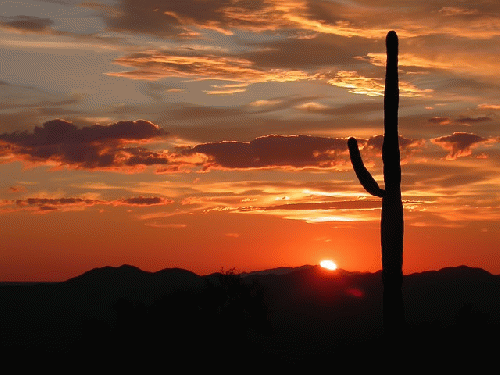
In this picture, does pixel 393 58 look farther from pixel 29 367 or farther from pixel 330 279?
pixel 330 279

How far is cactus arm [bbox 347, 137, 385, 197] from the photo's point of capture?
22250 mm

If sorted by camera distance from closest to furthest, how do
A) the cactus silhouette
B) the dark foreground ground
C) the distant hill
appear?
the cactus silhouette < the dark foreground ground < the distant hill

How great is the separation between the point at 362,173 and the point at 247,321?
59.4ft

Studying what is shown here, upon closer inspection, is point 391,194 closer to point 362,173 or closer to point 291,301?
point 362,173

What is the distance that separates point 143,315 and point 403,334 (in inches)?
617

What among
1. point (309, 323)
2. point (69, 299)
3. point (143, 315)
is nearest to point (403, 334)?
point (143, 315)

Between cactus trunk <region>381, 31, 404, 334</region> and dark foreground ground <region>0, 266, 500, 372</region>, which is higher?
cactus trunk <region>381, 31, 404, 334</region>

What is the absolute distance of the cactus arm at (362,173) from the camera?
22250 millimetres

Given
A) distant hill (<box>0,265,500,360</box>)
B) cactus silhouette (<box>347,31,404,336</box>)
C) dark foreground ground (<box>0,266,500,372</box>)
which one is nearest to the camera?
cactus silhouette (<box>347,31,404,336</box>)

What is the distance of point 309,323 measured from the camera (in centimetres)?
12725

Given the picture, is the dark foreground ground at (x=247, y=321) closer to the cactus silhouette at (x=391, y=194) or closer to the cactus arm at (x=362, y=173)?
the cactus silhouette at (x=391, y=194)

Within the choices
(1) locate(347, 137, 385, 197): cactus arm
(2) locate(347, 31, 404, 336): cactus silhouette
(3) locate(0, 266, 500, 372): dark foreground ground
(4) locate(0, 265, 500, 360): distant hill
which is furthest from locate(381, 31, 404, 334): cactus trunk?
(4) locate(0, 265, 500, 360): distant hill

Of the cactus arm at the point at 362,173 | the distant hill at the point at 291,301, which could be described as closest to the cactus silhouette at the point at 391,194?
the cactus arm at the point at 362,173

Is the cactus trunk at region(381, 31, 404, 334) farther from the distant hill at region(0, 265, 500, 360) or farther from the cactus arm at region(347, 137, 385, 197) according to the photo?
the distant hill at region(0, 265, 500, 360)
